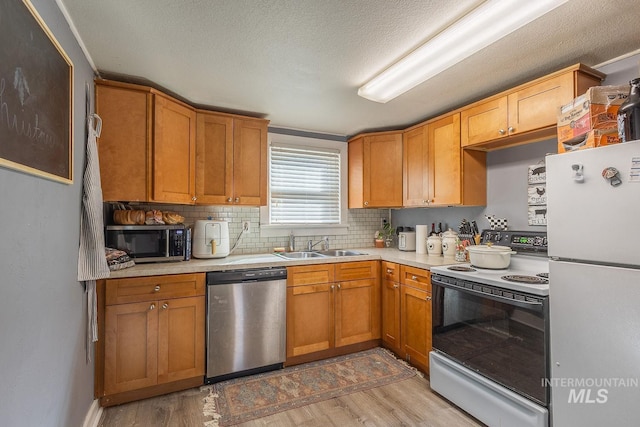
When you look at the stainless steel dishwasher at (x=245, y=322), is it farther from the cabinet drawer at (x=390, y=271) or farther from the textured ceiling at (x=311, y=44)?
the textured ceiling at (x=311, y=44)

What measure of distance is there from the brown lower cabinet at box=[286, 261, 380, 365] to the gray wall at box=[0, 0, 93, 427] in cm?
151

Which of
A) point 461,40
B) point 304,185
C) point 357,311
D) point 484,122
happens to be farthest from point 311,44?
point 357,311

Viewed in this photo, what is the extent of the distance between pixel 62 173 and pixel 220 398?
183cm

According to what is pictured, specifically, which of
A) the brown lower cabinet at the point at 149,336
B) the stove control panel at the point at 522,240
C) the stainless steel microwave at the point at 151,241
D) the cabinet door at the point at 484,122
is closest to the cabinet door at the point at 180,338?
the brown lower cabinet at the point at 149,336

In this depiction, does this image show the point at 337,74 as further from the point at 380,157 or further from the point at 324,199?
the point at 324,199

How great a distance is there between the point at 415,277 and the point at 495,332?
79 cm

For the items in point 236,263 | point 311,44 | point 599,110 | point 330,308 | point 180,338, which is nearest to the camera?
point 599,110

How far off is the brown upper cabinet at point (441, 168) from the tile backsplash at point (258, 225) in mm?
758

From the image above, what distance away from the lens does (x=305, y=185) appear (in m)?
3.55

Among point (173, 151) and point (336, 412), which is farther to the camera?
point (173, 151)

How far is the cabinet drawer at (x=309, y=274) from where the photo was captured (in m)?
2.70

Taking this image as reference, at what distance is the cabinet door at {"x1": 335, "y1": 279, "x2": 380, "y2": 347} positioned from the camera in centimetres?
289

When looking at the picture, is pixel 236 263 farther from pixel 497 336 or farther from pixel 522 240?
pixel 522 240

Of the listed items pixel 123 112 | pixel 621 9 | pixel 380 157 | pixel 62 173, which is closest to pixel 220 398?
pixel 62 173
